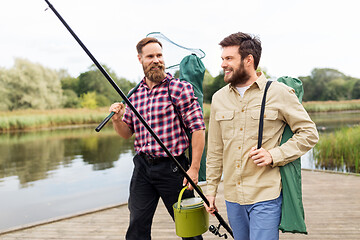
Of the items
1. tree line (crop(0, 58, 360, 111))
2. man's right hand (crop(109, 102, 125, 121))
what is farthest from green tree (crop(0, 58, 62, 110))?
man's right hand (crop(109, 102, 125, 121))

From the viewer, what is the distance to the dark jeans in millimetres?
2207

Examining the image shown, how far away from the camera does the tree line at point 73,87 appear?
35594mm

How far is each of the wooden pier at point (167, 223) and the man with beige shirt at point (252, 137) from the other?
1.58m

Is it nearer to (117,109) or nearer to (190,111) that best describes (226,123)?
(190,111)

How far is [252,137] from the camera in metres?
1.67

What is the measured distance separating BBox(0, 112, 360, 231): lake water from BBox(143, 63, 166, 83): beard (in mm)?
1880

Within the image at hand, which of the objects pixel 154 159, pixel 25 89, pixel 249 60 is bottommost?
pixel 154 159

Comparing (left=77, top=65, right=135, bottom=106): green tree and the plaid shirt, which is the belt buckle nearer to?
the plaid shirt

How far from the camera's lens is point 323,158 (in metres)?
7.55

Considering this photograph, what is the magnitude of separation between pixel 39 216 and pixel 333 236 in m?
4.30

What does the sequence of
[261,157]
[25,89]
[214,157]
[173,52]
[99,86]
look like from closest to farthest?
[261,157]
[214,157]
[173,52]
[25,89]
[99,86]

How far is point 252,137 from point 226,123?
0.15 meters

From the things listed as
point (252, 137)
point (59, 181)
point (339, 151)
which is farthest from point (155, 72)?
point (59, 181)

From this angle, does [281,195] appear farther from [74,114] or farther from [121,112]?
[74,114]
